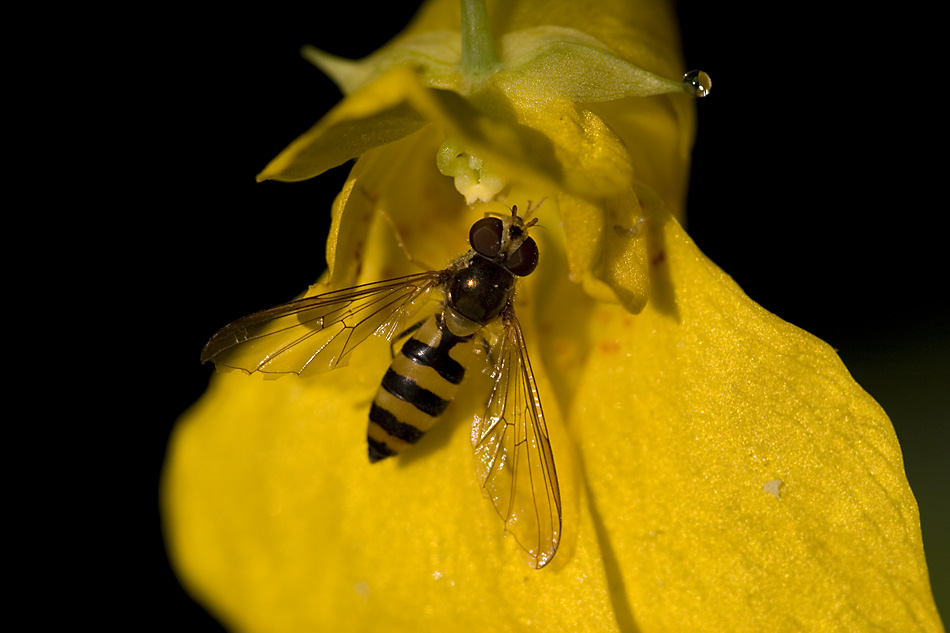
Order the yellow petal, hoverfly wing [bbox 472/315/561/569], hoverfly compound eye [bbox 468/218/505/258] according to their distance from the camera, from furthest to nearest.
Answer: hoverfly compound eye [bbox 468/218/505/258] → hoverfly wing [bbox 472/315/561/569] → the yellow petal

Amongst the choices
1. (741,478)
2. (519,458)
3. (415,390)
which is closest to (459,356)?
(415,390)

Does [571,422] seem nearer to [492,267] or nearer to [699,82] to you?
[492,267]

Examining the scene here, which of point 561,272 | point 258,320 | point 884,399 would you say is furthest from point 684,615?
point 884,399

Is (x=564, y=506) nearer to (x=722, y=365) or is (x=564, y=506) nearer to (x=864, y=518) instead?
(x=722, y=365)

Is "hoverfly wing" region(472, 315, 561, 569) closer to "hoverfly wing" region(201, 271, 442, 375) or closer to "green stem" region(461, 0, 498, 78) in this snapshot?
"hoverfly wing" region(201, 271, 442, 375)

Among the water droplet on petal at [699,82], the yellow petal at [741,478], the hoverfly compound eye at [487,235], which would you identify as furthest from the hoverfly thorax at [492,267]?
A: the water droplet on petal at [699,82]

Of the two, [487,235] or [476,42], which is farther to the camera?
[487,235]

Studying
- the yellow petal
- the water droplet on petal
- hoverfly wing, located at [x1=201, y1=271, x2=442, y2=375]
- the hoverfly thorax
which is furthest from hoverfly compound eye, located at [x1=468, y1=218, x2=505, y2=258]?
the water droplet on petal
